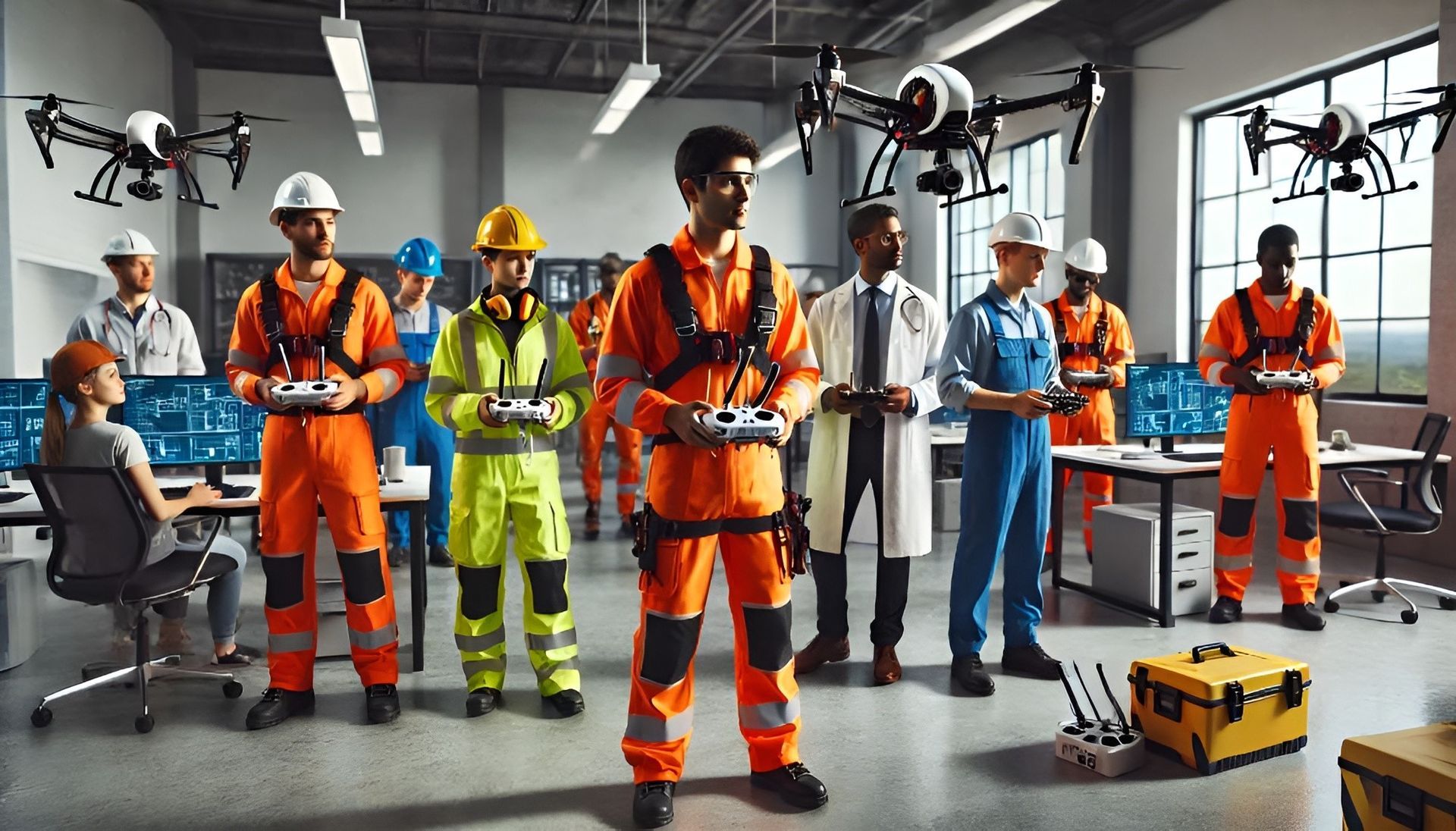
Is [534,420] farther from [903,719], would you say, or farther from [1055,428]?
[1055,428]

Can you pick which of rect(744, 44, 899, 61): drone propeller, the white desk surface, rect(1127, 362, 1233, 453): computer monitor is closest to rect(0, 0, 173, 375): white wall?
Result: the white desk surface

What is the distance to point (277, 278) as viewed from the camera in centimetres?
346

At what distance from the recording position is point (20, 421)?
4121 millimetres

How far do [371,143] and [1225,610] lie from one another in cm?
957

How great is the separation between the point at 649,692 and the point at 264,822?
1.15 metres

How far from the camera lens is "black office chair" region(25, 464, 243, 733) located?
342cm

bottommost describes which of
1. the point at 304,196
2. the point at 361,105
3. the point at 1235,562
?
the point at 1235,562

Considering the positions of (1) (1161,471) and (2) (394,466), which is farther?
(1) (1161,471)

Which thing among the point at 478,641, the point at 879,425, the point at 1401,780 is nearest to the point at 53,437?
the point at 478,641

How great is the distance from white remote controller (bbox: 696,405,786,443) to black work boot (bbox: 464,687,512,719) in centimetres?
172

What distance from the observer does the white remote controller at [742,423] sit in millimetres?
2455

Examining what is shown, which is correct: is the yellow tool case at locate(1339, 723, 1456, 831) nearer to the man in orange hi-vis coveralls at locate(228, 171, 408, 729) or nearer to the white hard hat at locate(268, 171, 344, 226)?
the man in orange hi-vis coveralls at locate(228, 171, 408, 729)

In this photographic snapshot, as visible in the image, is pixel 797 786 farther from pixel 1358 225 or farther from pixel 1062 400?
pixel 1358 225

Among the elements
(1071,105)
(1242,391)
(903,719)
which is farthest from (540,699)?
(1242,391)
